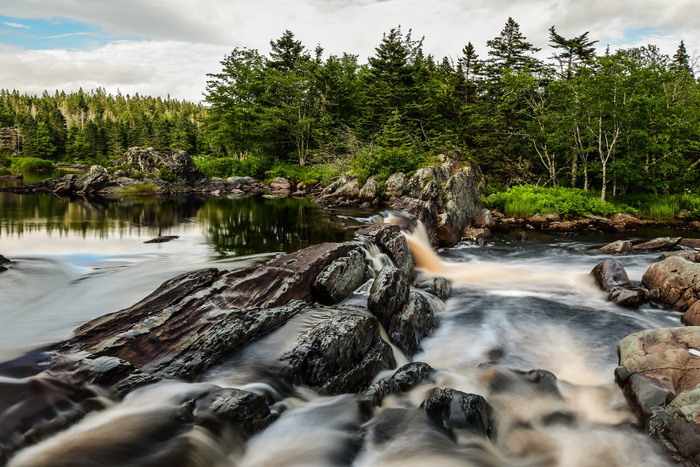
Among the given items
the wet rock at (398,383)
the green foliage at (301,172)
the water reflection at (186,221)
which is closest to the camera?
the wet rock at (398,383)

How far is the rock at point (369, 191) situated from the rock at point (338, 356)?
57.9ft

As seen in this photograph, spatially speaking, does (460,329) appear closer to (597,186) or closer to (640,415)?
(640,415)

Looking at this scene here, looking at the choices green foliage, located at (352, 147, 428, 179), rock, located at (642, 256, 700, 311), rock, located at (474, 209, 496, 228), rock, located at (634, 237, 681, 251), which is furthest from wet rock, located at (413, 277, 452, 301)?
green foliage, located at (352, 147, 428, 179)

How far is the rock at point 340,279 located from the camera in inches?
319

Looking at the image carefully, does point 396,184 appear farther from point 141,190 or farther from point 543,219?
point 141,190

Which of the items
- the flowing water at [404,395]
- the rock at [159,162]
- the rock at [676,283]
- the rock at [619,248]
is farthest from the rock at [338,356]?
the rock at [159,162]

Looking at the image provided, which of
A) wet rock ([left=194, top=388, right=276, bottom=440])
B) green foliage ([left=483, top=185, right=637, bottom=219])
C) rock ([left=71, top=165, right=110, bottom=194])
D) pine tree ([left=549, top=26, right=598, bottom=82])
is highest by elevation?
pine tree ([left=549, top=26, right=598, bottom=82])

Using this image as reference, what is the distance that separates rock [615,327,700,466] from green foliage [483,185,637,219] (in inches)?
678

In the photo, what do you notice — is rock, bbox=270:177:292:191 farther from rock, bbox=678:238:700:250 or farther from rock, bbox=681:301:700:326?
rock, bbox=681:301:700:326

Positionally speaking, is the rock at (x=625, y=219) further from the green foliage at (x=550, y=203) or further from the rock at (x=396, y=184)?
the rock at (x=396, y=184)

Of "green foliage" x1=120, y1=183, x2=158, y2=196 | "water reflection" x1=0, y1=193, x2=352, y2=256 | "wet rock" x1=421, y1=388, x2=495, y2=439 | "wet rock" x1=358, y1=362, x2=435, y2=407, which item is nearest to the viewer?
"wet rock" x1=421, y1=388, x2=495, y2=439

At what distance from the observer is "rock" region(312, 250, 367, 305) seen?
811cm

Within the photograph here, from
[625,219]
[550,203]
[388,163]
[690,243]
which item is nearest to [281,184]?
[388,163]

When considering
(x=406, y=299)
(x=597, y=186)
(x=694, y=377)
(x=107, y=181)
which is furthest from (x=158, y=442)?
(x=107, y=181)
